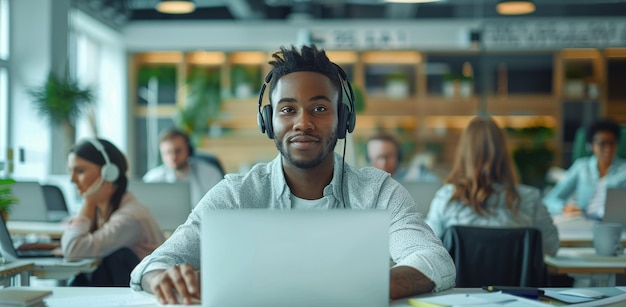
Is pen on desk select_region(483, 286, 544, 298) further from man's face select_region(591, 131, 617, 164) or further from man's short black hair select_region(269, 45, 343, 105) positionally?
man's face select_region(591, 131, 617, 164)

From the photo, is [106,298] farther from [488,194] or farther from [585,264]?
[488,194]

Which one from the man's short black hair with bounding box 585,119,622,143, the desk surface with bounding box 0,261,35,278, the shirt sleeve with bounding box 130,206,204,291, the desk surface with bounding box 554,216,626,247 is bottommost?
the desk surface with bounding box 554,216,626,247

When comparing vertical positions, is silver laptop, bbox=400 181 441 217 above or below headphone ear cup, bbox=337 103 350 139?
below

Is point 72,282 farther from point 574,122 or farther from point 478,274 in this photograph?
point 574,122

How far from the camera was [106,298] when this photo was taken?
1.83 metres

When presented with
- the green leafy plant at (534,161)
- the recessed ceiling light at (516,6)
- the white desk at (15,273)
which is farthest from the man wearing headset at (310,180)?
the green leafy plant at (534,161)

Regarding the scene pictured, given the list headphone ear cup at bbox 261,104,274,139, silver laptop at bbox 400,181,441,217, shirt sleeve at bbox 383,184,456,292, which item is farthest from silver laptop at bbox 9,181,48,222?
shirt sleeve at bbox 383,184,456,292

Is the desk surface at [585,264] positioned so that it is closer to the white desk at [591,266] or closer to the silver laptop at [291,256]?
the white desk at [591,266]

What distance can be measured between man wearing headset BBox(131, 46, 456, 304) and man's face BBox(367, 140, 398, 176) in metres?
3.22

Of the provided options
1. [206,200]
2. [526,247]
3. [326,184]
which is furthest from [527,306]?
[526,247]

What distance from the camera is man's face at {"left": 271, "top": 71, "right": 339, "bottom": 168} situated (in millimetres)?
2049

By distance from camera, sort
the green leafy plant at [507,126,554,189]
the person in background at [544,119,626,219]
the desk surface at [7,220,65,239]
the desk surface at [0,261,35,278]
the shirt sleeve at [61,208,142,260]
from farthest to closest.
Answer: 1. the green leafy plant at [507,126,554,189]
2. the person in background at [544,119,626,219]
3. the desk surface at [7,220,65,239]
4. the shirt sleeve at [61,208,142,260]
5. the desk surface at [0,261,35,278]

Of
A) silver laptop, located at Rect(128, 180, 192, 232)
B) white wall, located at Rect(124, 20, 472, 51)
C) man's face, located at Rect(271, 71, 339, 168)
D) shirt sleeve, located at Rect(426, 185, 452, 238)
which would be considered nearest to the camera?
man's face, located at Rect(271, 71, 339, 168)

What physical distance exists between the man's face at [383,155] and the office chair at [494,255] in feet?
7.12
